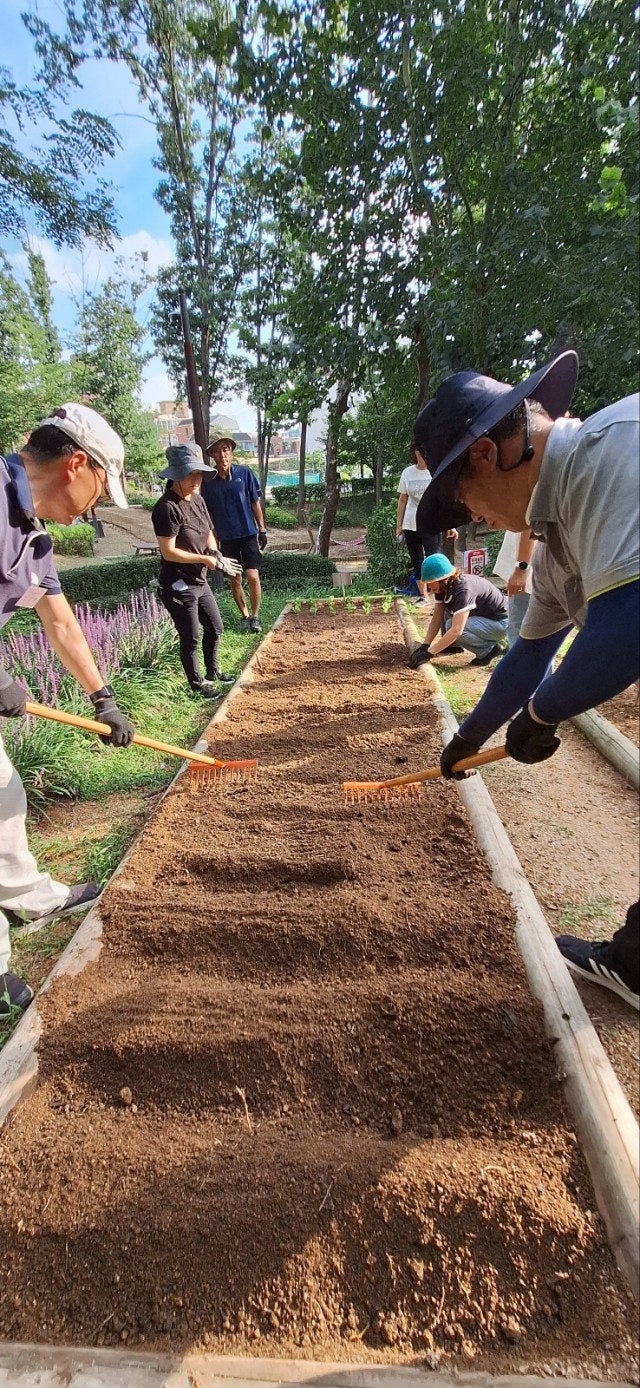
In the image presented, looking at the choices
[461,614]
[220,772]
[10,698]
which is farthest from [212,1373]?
[461,614]

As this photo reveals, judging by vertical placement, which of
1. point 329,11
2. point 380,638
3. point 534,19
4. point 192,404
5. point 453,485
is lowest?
point 380,638

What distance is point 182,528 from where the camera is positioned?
4418 millimetres

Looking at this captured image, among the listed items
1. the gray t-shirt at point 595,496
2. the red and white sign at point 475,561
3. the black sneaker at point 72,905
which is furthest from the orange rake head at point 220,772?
the red and white sign at point 475,561

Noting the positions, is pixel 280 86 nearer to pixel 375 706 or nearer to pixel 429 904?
pixel 375 706

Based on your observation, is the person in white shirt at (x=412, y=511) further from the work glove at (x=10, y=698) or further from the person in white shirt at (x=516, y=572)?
the work glove at (x=10, y=698)

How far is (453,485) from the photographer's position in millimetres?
1460

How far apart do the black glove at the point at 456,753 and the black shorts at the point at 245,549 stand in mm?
4506

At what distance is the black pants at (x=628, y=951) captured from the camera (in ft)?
5.50

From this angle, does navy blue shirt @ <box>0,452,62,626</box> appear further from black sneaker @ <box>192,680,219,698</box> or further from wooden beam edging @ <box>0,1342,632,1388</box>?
black sneaker @ <box>192,680,219,698</box>

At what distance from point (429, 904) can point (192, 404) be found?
9.04 m

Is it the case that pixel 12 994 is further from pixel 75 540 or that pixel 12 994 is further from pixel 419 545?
pixel 75 540

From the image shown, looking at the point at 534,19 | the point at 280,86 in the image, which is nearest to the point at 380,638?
the point at 534,19

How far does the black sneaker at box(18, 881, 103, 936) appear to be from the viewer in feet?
8.00

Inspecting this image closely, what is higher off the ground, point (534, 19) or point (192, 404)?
point (534, 19)
